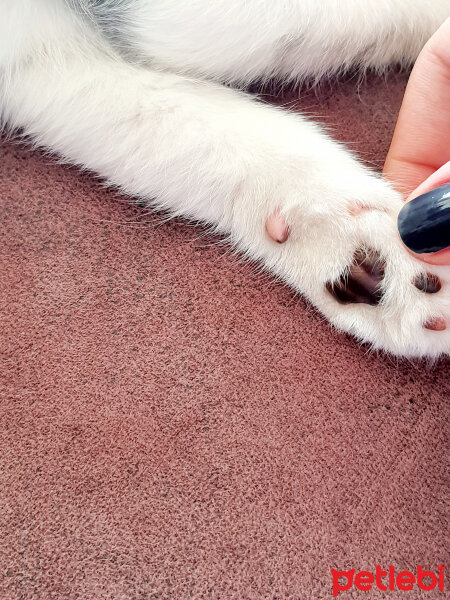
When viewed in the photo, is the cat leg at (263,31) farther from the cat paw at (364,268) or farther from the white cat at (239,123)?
the cat paw at (364,268)

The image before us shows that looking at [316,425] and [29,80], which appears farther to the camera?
[29,80]

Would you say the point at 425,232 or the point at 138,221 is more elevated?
the point at 425,232

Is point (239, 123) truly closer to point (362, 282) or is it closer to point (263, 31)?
point (263, 31)

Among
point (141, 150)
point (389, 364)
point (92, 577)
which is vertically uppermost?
point (141, 150)

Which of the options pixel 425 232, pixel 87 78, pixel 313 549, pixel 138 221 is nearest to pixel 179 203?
pixel 138 221

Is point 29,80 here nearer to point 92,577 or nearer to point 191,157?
point 191,157

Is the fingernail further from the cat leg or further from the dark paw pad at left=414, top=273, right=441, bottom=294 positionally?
the cat leg

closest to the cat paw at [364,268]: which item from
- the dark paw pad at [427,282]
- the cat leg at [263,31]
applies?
the dark paw pad at [427,282]
